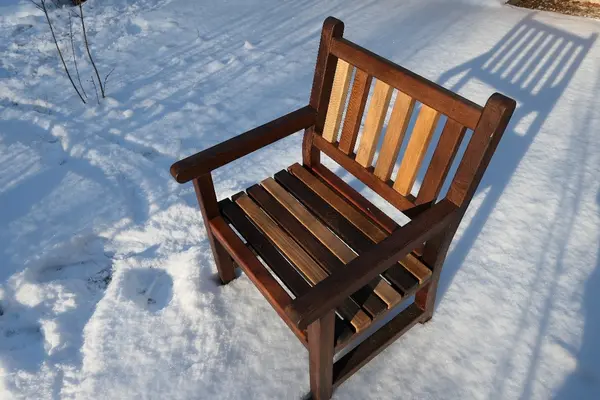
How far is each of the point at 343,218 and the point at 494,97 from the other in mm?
771

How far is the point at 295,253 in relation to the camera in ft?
5.35

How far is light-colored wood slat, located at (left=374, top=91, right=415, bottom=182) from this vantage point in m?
1.51

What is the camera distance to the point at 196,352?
195cm

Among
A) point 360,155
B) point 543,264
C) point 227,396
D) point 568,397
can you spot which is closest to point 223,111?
point 360,155

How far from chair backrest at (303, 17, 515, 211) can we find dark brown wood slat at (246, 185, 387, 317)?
1.09 feet

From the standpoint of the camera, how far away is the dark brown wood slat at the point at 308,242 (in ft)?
4.85

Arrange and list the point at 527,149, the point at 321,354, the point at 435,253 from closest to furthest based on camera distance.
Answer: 1. the point at 321,354
2. the point at 435,253
3. the point at 527,149

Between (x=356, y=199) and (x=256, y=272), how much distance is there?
564 mm

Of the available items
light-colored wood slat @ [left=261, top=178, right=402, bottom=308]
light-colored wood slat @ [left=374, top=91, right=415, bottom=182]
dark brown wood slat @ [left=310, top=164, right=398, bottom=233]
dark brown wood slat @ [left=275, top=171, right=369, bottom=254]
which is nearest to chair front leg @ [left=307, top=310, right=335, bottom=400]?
light-colored wood slat @ [left=261, top=178, right=402, bottom=308]

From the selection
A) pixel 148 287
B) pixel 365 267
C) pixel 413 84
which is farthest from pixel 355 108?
pixel 148 287

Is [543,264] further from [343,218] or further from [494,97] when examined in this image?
[494,97]

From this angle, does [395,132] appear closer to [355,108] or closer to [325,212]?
[355,108]

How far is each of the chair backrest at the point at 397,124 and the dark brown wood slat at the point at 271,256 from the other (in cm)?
47

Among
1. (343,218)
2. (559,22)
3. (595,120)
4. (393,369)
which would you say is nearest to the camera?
(343,218)
